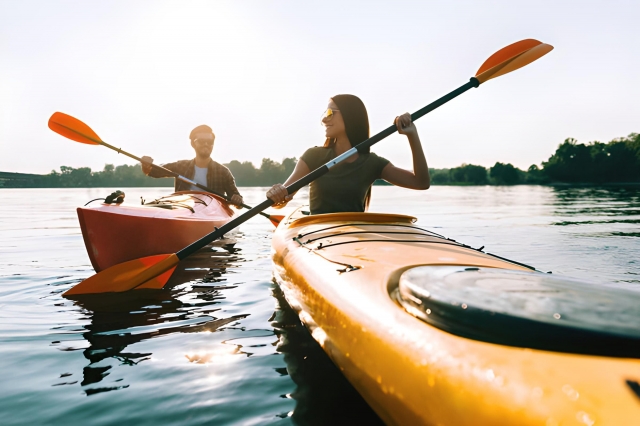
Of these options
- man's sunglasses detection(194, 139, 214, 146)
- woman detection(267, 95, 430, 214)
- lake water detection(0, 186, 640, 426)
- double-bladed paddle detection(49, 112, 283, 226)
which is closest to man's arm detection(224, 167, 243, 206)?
man's sunglasses detection(194, 139, 214, 146)

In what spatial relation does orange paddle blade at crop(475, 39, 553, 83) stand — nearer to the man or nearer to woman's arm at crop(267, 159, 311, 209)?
woman's arm at crop(267, 159, 311, 209)

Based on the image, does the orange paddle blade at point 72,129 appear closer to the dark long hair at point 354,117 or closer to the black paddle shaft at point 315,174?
the black paddle shaft at point 315,174

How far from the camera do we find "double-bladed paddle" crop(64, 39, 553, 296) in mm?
3932

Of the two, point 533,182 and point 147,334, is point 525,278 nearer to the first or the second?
point 147,334

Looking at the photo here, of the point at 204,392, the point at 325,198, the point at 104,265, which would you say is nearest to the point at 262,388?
the point at 204,392

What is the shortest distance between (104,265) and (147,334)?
175 centimetres

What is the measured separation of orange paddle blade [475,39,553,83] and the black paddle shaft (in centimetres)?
17

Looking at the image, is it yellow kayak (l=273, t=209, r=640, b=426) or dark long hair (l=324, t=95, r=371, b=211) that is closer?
yellow kayak (l=273, t=209, r=640, b=426)

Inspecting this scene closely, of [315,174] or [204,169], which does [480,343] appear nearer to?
[315,174]

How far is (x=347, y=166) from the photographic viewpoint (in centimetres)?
402

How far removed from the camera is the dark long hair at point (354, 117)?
155 inches

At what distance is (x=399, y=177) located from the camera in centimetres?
390

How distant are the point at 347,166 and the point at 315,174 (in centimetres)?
34

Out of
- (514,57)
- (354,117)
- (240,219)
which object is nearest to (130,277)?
(240,219)
